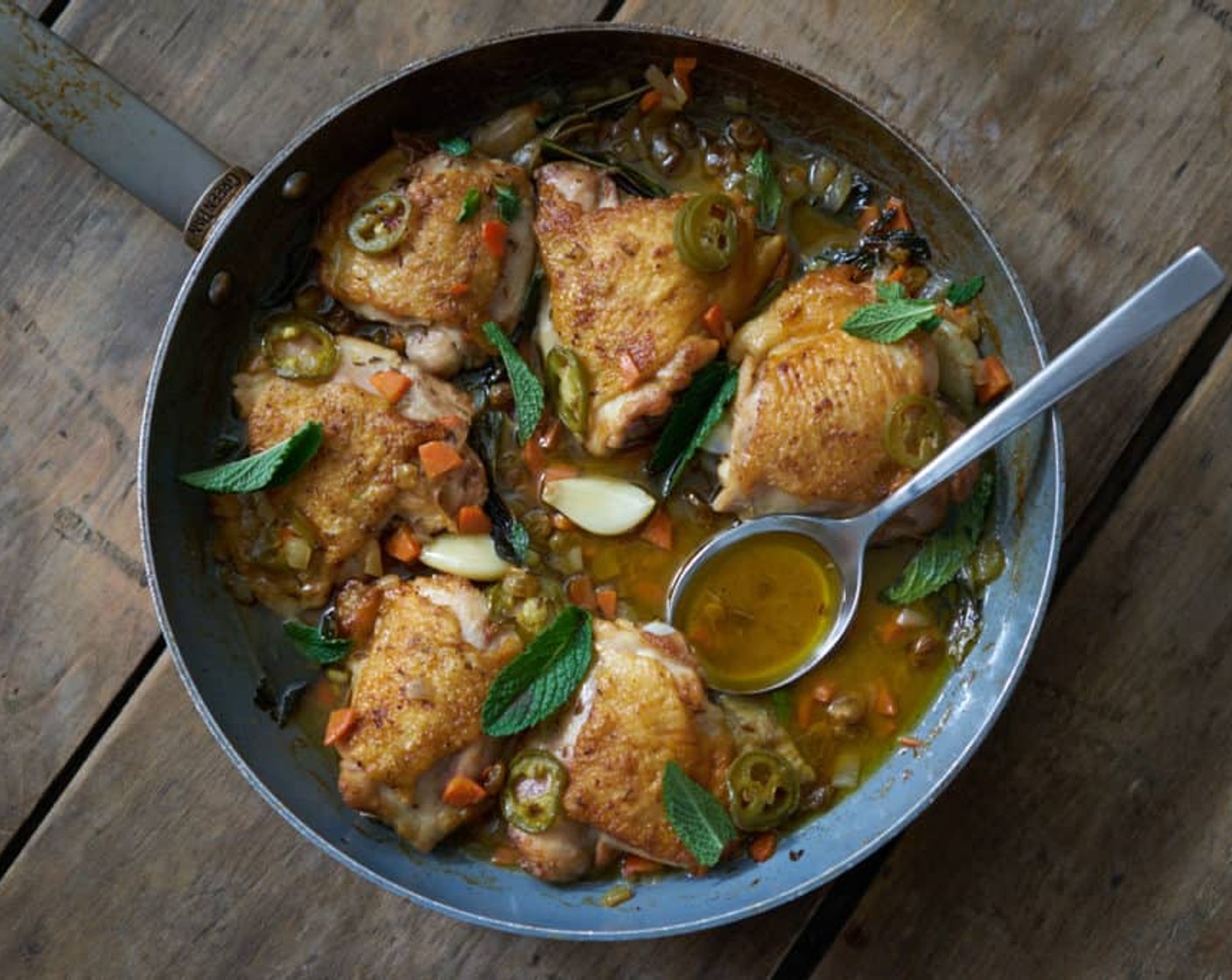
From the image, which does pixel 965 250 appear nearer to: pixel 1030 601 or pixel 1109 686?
pixel 1030 601

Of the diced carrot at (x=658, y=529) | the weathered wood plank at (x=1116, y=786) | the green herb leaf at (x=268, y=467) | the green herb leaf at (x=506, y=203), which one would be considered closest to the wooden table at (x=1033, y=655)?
the weathered wood plank at (x=1116, y=786)

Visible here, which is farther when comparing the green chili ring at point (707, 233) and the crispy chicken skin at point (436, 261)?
the crispy chicken skin at point (436, 261)

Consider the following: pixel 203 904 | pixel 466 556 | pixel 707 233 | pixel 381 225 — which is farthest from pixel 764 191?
pixel 203 904

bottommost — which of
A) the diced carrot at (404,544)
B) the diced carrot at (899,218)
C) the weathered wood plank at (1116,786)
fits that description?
the weathered wood plank at (1116,786)

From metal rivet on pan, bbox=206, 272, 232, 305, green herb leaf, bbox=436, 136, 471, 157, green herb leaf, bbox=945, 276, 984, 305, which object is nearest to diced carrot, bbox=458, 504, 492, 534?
metal rivet on pan, bbox=206, 272, 232, 305

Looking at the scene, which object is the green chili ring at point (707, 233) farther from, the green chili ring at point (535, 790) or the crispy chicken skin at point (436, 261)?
the green chili ring at point (535, 790)

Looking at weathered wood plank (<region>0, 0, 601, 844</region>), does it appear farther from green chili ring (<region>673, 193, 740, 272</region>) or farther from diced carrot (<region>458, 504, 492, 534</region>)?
diced carrot (<region>458, 504, 492, 534</region>)

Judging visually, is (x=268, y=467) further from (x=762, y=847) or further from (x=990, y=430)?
(x=990, y=430)
